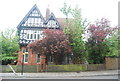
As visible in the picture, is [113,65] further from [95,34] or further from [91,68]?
[95,34]

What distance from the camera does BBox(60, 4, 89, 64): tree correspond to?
14.3 m

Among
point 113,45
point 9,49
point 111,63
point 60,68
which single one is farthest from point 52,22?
point 111,63

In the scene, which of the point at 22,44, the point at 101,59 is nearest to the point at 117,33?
the point at 101,59

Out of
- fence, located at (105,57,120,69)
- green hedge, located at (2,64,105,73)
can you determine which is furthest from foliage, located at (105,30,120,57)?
green hedge, located at (2,64,105,73)

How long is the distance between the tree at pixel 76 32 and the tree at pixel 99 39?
831 millimetres

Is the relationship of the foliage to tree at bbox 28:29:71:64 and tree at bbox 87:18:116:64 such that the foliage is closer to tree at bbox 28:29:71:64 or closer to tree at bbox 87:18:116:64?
tree at bbox 87:18:116:64

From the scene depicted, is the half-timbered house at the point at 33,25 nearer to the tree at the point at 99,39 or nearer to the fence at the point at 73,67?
the fence at the point at 73,67

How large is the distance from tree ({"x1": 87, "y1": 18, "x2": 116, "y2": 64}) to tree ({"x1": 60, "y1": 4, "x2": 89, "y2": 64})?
831 mm

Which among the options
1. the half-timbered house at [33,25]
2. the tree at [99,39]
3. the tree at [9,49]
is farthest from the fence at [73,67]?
the half-timbered house at [33,25]

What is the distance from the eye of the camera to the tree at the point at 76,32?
1427 centimetres

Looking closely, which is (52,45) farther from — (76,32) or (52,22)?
(52,22)

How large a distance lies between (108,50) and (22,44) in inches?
427

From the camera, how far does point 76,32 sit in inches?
574

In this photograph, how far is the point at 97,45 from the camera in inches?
540
